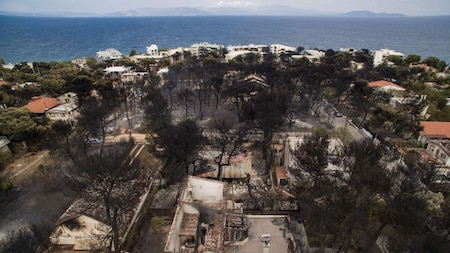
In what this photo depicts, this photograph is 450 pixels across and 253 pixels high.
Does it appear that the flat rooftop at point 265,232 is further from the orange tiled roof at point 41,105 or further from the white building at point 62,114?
the orange tiled roof at point 41,105

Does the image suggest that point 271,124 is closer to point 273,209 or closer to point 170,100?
point 273,209

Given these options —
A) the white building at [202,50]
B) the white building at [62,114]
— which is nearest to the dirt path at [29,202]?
the white building at [62,114]

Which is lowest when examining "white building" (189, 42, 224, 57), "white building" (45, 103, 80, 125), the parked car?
the parked car

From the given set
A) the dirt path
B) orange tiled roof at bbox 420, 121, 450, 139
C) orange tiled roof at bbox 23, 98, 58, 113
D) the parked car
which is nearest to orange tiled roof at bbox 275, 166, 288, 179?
the dirt path

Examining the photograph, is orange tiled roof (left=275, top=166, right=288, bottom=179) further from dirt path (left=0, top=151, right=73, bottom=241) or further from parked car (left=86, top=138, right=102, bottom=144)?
parked car (left=86, top=138, right=102, bottom=144)

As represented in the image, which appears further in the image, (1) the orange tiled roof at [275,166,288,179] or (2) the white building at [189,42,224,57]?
(2) the white building at [189,42,224,57]

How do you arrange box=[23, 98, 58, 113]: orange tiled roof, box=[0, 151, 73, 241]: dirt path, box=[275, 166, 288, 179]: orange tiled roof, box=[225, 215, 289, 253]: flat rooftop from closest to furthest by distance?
1. box=[225, 215, 289, 253]: flat rooftop
2. box=[0, 151, 73, 241]: dirt path
3. box=[275, 166, 288, 179]: orange tiled roof
4. box=[23, 98, 58, 113]: orange tiled roof

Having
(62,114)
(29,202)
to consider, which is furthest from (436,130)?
(62,114)

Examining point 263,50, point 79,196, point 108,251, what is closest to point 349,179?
point 108,251
